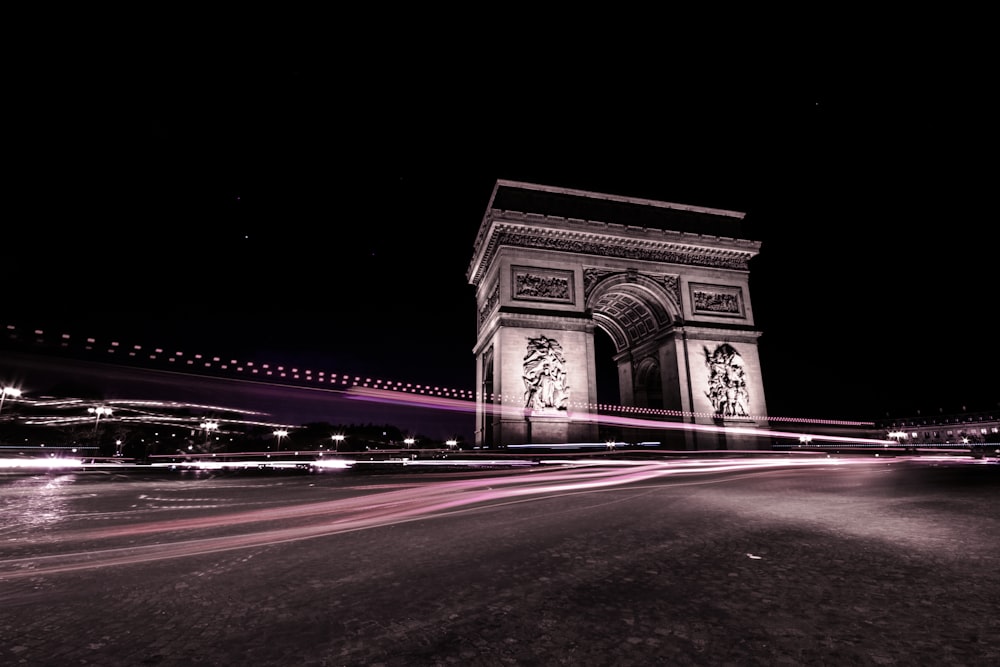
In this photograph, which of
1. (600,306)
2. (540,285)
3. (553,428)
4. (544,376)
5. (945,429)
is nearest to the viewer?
(553,428)

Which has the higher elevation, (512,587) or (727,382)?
(727,382)

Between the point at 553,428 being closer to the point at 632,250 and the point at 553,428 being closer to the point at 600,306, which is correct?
the point at 600,306

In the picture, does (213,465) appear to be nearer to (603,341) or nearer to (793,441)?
(603,341)

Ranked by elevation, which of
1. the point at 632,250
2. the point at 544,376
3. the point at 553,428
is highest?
the point at 632,250

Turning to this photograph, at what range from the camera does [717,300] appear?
2272cm

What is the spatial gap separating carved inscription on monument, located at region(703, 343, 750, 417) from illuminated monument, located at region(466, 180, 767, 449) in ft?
0.16

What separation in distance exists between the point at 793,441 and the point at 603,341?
13.7 meters

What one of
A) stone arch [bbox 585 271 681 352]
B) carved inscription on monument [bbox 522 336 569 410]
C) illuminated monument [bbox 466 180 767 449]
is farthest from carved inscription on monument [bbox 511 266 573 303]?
carved inscription on monument [bbox 522 336 569 410]

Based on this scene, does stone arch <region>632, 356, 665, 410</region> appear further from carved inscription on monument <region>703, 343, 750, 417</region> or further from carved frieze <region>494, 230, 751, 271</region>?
carved frieze <region>494, 230, 751, 271</region>

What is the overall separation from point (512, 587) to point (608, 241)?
21.4m

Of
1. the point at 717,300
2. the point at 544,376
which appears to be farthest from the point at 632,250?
the point at 544,376

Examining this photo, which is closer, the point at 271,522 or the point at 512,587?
the point at 512,587

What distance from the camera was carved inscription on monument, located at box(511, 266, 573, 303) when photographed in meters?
20.5

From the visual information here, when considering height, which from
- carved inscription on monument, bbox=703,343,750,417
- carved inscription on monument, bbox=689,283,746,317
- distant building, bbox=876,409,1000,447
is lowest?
distant building, bbox=876,409,1000,447
